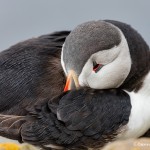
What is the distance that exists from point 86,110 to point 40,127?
0.44m

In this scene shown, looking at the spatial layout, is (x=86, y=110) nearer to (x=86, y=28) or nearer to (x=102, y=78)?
(x=102, y=78)

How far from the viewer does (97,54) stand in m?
6.01

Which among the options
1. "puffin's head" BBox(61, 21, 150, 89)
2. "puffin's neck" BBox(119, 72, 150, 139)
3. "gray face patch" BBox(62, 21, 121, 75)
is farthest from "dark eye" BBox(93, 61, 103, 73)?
"puffin's neck" BBox(119, 72, 150, 139)

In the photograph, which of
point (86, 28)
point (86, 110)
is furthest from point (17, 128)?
point (86, 28)

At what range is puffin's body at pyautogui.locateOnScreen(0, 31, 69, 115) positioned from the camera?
6.40 m

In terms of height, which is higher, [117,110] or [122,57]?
[122,57]

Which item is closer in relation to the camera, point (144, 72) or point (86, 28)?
point (86, 28)

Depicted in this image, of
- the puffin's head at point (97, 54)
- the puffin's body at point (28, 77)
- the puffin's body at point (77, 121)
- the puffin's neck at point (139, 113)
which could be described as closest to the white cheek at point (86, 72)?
the puffin's head at point (97, 54)

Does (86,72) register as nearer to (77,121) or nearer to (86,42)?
(86,42)

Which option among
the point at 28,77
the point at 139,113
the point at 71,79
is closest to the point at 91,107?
the point at 71,79

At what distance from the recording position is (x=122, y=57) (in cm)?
618

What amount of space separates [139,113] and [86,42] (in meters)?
0.87

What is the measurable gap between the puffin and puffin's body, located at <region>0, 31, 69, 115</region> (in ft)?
0.39

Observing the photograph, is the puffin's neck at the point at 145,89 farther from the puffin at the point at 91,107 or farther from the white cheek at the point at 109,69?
the white cheek at the point at 109,69
